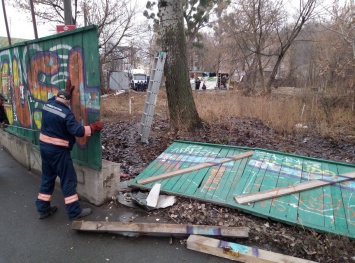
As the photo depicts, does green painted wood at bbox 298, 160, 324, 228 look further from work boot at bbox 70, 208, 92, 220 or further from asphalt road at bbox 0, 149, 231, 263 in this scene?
work boot at bbox 70, 208, 92, 220

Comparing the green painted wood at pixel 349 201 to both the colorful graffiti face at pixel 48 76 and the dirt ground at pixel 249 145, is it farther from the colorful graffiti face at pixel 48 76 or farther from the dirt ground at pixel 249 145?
the colorful graffiti face at pixel 48 76

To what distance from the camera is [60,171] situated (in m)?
3.42

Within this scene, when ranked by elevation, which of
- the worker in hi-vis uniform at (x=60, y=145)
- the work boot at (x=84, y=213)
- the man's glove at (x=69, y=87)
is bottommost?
the work boot at (x=84, y=213)

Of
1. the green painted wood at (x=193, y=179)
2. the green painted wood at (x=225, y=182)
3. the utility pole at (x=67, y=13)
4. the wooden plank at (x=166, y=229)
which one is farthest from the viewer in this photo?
the utility pole at (x=67, y=13)

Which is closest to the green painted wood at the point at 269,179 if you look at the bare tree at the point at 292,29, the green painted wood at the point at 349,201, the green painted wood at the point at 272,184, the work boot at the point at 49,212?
the green painted wood at the point at 272,184

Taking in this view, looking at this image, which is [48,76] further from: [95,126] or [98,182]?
[98,182]

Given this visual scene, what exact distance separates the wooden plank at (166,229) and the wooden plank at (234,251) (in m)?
0.11

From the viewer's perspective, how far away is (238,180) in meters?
4.06

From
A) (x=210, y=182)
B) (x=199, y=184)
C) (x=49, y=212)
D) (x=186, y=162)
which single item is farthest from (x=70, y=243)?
(x=186, y=162)

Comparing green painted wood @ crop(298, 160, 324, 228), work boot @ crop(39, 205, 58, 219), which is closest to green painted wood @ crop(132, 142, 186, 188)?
work boot @ crop(39, 205, 58, 219)

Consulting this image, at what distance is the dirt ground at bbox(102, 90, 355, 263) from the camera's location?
2.87 metres

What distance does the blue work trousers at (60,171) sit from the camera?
3384mm

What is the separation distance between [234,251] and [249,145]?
3.87m

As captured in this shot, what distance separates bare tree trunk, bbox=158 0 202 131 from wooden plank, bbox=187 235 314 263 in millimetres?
4081
